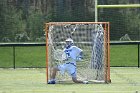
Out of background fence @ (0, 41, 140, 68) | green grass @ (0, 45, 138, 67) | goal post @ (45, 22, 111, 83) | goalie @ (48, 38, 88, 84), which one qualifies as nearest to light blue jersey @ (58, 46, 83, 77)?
goalie @ (48, 38, 88, 84)

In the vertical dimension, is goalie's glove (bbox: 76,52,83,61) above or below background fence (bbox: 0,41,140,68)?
above

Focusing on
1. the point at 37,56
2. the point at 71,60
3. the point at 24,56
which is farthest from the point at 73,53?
the point at 37,56

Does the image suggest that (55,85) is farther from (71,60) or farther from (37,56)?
(37,56)

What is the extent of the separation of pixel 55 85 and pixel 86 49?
188 cm

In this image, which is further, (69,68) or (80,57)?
(80,57)

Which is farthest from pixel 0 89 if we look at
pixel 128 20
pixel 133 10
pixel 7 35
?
pixel 133 10

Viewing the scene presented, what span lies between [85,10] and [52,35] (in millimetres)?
10001

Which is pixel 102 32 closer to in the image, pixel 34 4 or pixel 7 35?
pixel 7 35

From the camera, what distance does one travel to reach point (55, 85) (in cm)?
1800

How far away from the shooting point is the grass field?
1652cm

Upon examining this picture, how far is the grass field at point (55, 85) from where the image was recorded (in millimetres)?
16516

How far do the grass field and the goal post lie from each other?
519 mm

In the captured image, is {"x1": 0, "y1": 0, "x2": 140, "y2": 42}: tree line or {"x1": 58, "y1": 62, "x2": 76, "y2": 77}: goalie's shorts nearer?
{"x1": 58, "y1": 62, "x2": 76, "y2": 77}: goalie's shorts

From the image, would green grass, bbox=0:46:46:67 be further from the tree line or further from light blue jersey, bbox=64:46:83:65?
light blue jersey, bbox=64:46:83:65
